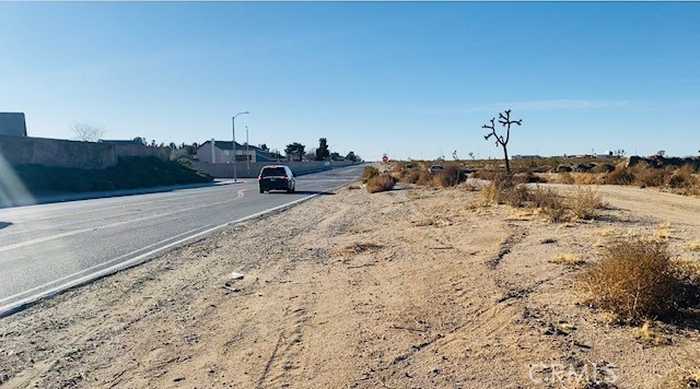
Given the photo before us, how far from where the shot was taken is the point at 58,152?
158 feet

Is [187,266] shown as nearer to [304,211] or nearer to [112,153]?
[304,211]

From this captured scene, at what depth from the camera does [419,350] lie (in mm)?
5266

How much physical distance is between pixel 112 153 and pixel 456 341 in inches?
2238

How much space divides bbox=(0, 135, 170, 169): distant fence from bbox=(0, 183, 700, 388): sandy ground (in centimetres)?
3876

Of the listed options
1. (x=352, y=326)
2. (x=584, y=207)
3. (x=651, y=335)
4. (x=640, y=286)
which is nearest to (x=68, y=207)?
(x=584, y=207)

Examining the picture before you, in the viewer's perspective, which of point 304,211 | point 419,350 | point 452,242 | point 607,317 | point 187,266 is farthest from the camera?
point 304,211

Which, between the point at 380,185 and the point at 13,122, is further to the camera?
the point at 13,122

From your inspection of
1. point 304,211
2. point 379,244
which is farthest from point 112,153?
point 379,244

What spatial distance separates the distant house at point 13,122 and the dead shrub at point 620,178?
53.2 meters

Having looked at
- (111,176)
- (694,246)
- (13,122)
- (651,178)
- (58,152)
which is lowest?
(111,176)

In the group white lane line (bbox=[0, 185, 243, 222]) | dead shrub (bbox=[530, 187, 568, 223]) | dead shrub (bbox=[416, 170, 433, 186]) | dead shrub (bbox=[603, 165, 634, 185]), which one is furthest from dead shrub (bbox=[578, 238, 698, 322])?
dead shrub (bbox=[416, 170, 433, 186])

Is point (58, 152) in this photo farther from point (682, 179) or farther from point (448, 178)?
point (682, 179)

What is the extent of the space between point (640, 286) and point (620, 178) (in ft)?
111

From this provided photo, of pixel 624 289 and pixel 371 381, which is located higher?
pixel 624 289
